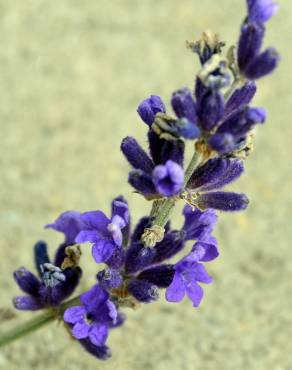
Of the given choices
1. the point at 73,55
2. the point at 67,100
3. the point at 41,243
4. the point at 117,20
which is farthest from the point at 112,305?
the point at 117,20

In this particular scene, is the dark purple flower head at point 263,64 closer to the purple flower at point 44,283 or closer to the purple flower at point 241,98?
the purple flower at point 241,98

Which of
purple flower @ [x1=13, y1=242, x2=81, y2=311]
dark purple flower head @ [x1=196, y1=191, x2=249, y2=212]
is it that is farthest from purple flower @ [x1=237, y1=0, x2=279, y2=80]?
purple flower @ [x1=13, y1=242, x2=81, y2=311]

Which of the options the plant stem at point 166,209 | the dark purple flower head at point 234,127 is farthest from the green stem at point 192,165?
A: the dark purple flower head at point 234,127

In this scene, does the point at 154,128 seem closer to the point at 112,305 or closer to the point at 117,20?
the point at 112,305

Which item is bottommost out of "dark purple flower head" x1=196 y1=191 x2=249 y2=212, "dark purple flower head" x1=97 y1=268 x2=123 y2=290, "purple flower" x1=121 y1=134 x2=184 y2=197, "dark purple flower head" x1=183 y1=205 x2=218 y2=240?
"dark purple flower head" x1=97 y1=268 x2=123 y2=290


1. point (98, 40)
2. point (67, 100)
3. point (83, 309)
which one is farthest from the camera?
point (98, 40)

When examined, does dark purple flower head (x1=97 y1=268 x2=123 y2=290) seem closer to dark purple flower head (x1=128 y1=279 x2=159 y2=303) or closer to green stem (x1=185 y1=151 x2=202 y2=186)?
dark purple flower head (x1=128 y1=279 x2=159 y2=303)
